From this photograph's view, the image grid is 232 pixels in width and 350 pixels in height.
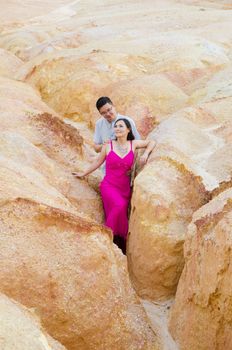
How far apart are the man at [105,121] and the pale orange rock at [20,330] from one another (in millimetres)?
3107

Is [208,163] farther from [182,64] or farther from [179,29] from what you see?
[179,29]

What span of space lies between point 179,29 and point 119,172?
774cm

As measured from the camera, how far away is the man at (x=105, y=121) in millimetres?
6418

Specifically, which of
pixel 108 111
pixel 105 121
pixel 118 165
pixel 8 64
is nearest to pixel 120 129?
pixel 118 165

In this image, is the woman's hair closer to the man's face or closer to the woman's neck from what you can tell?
the woman's neck

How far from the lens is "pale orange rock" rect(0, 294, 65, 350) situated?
316 cm

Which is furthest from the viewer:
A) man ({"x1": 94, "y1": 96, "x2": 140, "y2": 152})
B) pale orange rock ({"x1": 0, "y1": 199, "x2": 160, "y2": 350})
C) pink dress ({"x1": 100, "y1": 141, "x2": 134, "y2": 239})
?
man ({"x1": 94, "y1": 96, "x2": 140, "y2": 152})

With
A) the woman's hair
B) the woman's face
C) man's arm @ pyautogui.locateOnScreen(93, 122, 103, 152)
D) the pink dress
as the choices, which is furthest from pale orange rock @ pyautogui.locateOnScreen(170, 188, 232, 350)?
man's arm @ pyautogui.locateOnScreen(93, 122, 103, 152)

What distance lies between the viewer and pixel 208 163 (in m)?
5.91

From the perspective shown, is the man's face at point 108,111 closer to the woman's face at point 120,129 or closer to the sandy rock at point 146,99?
the woman's face at point 120,129

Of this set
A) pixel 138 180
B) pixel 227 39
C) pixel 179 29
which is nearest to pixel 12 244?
pixel 138 180

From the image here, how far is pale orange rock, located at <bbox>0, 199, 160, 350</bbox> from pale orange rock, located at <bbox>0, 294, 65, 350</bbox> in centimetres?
62

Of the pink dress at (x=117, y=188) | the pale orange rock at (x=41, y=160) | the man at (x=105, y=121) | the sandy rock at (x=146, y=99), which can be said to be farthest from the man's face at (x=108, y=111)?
the sandy rock at (x=146, y=99)

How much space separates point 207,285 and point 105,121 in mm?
2735
